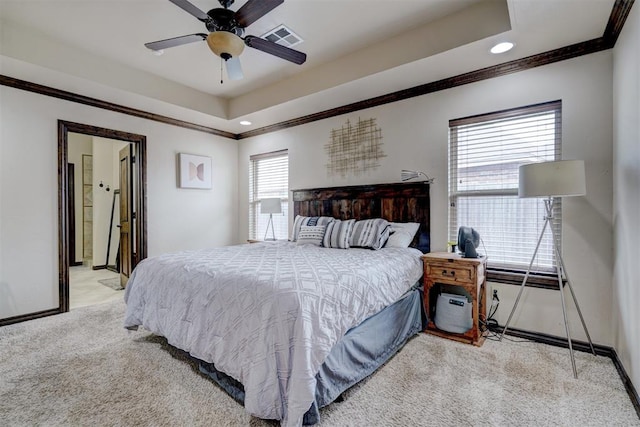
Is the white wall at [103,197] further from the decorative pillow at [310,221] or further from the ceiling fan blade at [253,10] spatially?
the ceiling fan blade at [253,10]

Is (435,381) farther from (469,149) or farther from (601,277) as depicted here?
(469,149)

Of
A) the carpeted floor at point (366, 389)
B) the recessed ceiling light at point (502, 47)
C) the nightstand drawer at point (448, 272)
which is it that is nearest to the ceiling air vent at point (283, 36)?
the recessed ceiling light at point (502, 47)

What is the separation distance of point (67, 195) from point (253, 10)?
3181 millimetres

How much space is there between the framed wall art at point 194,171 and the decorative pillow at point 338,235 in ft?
8.18

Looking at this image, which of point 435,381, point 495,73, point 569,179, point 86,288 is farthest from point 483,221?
point 86,288

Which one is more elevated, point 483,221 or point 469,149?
point 469,149

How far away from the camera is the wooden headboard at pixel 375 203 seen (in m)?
3.32

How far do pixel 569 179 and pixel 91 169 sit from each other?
26.4ft

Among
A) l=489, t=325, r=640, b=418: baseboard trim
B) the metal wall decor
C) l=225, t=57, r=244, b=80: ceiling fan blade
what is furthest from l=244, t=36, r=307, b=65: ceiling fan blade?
l=489, t=325, r=640, b=418: baseboard trim

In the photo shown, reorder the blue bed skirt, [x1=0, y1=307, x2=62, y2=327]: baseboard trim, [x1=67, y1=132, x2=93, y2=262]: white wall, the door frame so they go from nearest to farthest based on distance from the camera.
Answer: the blue bed skirt → [x1=0, y1=307, x2=62, y2=327]: baseboard trim → the door frame → [x1=67, y1=132, x2=93, y2=262]: white wall

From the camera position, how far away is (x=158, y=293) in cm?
237

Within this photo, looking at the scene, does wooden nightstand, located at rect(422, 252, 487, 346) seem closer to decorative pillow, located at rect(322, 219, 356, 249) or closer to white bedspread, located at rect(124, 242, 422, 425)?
white bedspread, located at rect(124, 242, 422, 425)

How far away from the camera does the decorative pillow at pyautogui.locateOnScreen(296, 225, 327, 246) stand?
3.53 m

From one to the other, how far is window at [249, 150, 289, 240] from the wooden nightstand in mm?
2538
